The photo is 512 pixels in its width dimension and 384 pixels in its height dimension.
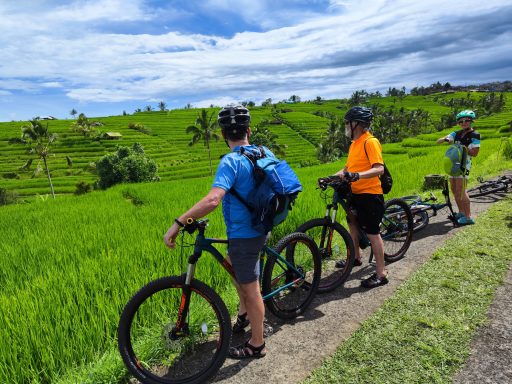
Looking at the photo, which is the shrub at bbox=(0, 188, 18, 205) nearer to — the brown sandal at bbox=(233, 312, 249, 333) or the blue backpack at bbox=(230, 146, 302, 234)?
the brown sandal at bbox=(233, 312, 249, 333)

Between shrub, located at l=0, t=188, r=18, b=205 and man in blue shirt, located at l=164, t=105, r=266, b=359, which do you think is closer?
man in blue shirt, located at l=164, t=105, r=266, b=359

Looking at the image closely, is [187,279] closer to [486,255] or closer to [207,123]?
[486,255]

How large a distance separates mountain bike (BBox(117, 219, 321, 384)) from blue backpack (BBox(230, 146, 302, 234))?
398 millimetres

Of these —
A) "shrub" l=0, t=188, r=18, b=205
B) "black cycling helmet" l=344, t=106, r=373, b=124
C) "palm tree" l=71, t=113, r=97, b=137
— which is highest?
"palm tree" l=71, t=113, r=97, b=137

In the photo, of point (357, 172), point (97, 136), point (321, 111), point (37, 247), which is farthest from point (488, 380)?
point (321, 111)

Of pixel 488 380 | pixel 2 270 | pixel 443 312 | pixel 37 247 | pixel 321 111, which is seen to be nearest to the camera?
pixel 488 380

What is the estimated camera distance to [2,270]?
5312 mm

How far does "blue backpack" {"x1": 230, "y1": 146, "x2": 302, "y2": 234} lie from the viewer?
2.39 metres

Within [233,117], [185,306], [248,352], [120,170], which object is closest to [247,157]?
[233,117]

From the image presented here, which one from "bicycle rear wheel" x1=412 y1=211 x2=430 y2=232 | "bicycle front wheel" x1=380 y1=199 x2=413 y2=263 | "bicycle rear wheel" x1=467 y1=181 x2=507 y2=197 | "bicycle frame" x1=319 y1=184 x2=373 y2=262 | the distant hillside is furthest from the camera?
the distant hillside

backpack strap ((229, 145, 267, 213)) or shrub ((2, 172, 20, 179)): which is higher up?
backpack strap ((229, 145, 267, 213))

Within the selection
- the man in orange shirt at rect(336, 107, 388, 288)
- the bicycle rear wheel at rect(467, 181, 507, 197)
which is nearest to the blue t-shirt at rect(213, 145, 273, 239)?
the man in orange shirt at rect(336, 107, 388, 288)

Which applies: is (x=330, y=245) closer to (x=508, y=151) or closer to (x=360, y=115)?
(x=360, y=115)

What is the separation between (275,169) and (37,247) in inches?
241
